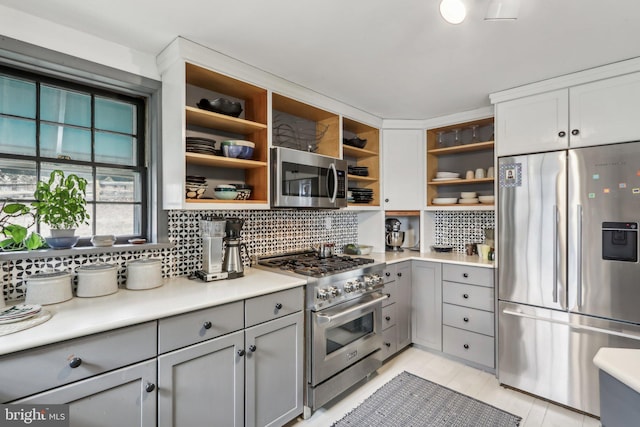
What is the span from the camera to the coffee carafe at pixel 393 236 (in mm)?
3584

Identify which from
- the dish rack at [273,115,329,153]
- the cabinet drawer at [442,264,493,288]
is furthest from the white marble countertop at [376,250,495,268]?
the dish rack at [273,115,329,153]

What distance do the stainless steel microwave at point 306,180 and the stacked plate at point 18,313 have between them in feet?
4.59

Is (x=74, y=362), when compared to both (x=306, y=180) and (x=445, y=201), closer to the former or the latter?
(x=306, y=180)

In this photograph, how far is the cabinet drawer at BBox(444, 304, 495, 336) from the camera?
8.84 feet

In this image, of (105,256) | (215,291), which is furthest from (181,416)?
(105,256)

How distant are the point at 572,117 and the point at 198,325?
2.83 metres

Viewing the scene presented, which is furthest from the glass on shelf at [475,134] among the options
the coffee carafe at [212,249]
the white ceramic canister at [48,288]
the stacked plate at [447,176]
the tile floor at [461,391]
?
the white ceramic canister at [48,288]

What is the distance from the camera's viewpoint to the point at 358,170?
3262 millimetres

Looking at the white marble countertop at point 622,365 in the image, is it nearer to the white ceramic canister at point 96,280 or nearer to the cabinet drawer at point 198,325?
the cabinet drawer at point 198,325

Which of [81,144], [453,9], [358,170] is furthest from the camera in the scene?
[358,170]

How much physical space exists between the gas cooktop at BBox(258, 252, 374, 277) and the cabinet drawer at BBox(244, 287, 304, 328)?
0.20m

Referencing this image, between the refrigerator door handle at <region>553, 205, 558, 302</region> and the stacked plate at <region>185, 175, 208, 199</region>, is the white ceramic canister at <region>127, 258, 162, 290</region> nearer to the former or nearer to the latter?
the stacked plate at <region>185, 175, 208, 199</region>

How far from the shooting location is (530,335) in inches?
93.8

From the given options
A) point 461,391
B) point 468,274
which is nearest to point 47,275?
point 461,391
